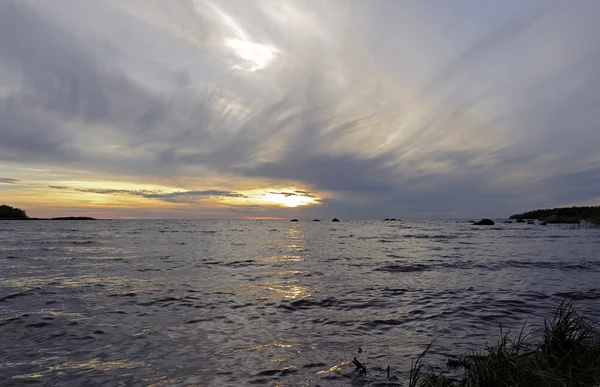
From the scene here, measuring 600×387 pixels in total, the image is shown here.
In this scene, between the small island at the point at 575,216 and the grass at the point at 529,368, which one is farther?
the small island at the point at 575,216

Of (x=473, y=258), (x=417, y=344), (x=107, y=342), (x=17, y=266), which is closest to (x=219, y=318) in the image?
(x=107, y=342)

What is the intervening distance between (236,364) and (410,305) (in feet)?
25.0

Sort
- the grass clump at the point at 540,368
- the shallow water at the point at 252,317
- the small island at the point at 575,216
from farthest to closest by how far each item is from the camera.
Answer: the small island at the point at 575,216 → the shallow water at the point at 252,317 → the grass clump at the point at 540,368

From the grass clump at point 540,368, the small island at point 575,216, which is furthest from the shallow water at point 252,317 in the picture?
the small island at point 575,216

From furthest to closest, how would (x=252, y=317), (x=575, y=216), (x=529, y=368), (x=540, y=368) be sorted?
(x=575, y=216) < (x=252, y=317) < (x=540, y=368) < (x=529, y=368)

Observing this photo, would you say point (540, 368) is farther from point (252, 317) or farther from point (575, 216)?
point (575, 216)

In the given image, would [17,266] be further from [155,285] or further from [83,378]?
[83,378]

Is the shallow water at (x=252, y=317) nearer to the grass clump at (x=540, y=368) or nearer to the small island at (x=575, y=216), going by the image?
the grass clump at (x=540, y=368)

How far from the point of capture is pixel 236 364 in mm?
7570

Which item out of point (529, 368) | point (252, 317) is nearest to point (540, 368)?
point (529, 368)

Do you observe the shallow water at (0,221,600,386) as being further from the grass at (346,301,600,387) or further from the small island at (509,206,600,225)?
the small island at (509,206,600,225)

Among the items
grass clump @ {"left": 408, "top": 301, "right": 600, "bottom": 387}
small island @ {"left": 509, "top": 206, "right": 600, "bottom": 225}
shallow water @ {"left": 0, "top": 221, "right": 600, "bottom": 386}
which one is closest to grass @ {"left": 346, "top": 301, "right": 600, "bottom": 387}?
grass clump @ {"left": 408, "top": 301, "right": 600, "bottom": 387}

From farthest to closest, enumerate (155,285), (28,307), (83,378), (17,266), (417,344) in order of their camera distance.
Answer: (17,266) < (155,285) < (28,307) < (417,344) < (83,378)

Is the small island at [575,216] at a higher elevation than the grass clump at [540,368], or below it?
higher
